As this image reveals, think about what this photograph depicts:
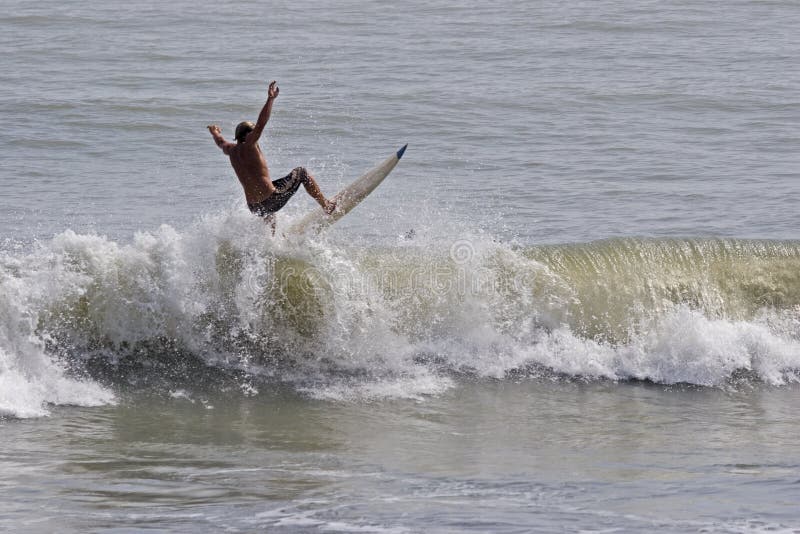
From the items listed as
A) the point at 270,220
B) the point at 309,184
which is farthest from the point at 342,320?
the point at 309,184

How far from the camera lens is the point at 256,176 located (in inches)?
396

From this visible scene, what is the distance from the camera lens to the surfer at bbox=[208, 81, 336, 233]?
990 centimetres

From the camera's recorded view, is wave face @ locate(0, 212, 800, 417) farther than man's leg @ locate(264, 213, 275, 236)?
No

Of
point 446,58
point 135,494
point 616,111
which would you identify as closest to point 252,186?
point 135,494

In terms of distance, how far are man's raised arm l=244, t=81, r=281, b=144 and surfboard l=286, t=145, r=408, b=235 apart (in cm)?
113

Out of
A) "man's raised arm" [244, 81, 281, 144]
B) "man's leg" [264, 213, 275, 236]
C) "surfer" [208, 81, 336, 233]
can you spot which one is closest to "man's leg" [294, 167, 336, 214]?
"surfer" [208, 81, 336, 233]

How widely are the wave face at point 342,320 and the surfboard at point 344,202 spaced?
0.63 feet

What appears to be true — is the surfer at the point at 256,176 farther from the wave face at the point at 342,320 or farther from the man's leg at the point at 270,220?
the wave face at the point at 342,320

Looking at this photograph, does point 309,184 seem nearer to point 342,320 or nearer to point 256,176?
point 256,176

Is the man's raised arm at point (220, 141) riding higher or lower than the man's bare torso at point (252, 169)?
higher

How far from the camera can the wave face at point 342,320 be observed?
31.8 ft

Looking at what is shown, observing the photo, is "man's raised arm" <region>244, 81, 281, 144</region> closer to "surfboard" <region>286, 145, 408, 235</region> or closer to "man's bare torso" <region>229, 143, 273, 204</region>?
"man's bare torso" <region>229, 143, 273, 204</region>

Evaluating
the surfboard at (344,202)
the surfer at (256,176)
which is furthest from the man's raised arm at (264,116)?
the surfboard at (344,202)

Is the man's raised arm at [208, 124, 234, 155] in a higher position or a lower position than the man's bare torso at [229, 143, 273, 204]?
higher
